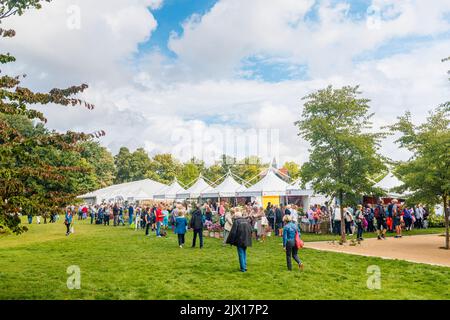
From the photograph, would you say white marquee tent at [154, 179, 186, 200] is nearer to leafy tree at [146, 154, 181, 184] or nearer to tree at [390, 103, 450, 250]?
tree at [390, 103, 450, 250]

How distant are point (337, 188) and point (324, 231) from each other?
693 cm

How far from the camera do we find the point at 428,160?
51.8 feet

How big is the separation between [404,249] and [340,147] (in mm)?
5209

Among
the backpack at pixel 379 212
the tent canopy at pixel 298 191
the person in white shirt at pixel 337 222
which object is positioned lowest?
the person in white shirt at pixel 337 222

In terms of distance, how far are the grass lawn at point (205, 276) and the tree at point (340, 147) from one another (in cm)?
417

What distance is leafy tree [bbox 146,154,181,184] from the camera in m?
89.4

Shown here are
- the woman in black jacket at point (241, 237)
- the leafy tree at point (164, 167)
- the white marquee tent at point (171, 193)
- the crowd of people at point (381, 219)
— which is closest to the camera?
the woman in black jacket at point (241, 237)

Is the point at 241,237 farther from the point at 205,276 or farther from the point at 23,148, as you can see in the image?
the point at 23,148

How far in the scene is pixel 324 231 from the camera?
2438 cm

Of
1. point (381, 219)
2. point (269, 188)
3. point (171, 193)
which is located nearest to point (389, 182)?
point (381, 219)

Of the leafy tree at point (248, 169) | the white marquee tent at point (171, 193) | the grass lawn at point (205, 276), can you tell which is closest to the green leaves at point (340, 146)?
the grass lawn at point (205, 276)

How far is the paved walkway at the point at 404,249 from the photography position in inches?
557

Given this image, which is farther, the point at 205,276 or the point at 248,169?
the point at 248,169

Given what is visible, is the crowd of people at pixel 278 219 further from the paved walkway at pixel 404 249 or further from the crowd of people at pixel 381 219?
the paved walkway at pixel 404 249
